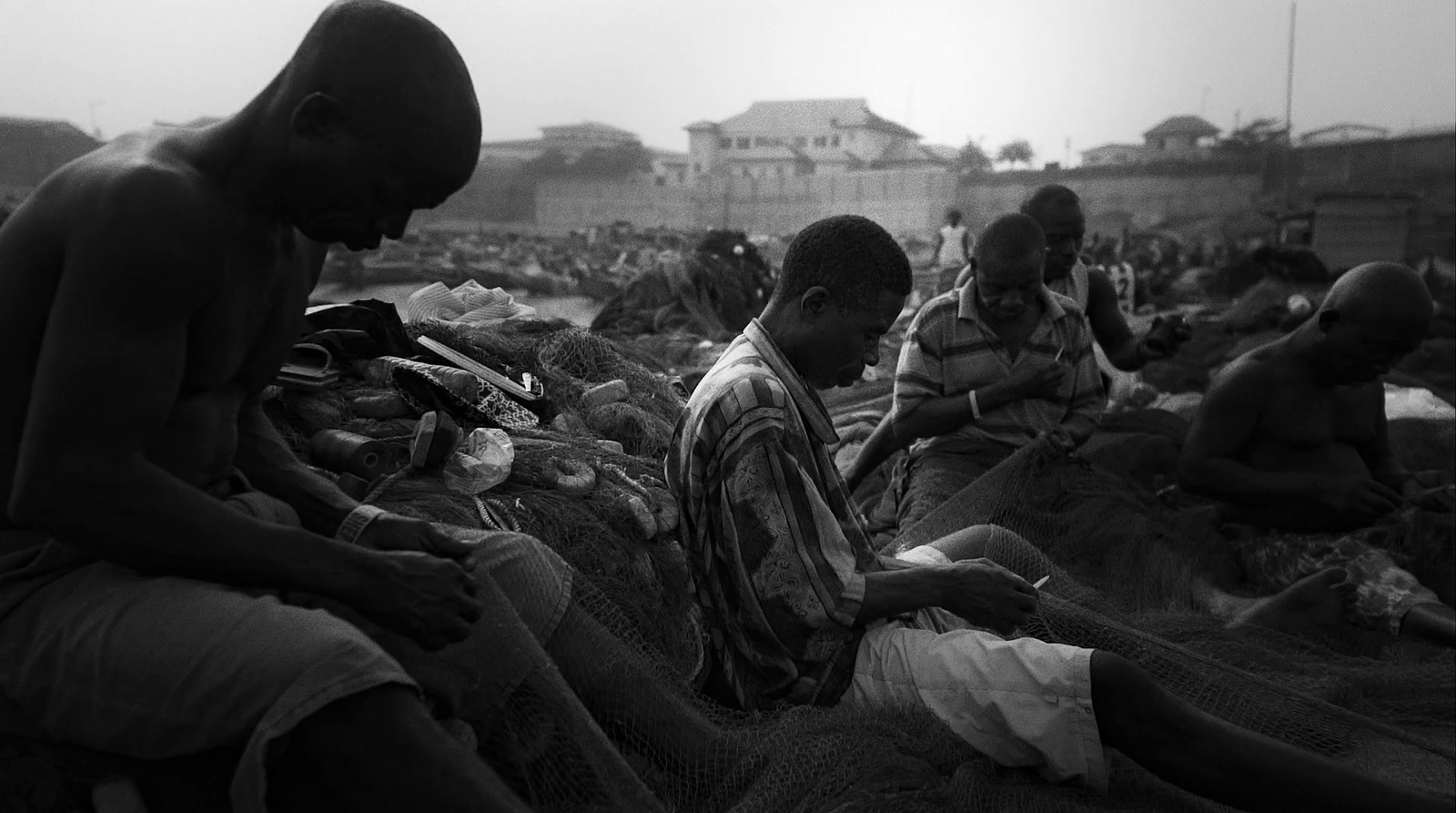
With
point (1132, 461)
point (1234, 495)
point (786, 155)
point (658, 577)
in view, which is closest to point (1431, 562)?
point (1234, 495)

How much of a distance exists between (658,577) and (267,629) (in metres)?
1.73

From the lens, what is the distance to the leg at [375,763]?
1.65m

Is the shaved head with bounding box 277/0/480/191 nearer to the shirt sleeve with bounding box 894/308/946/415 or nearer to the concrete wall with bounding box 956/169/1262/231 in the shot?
the shirt sleeve with bounding box 894/308/946/415

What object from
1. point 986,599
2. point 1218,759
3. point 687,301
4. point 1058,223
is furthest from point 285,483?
point 687,301

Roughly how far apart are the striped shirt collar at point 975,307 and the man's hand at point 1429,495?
4.84ft

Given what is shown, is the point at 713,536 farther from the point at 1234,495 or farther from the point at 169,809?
the point at 1234,495

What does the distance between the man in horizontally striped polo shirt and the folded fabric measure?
6.76 feet

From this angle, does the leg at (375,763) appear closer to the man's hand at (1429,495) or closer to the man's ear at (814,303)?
the man's ear at (814,303)

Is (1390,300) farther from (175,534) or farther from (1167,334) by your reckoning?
(175,534)

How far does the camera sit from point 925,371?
181 inches

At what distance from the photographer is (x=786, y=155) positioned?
4466 centimetres

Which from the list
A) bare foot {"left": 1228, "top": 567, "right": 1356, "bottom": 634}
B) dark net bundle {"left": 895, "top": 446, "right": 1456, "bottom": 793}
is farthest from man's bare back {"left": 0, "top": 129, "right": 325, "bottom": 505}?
bare foot {"left": 1228, "top": 567, "right": 1356, "bottom": 634}

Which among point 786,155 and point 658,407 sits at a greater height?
point 786,155

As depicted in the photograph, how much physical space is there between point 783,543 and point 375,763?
3.27 ft
